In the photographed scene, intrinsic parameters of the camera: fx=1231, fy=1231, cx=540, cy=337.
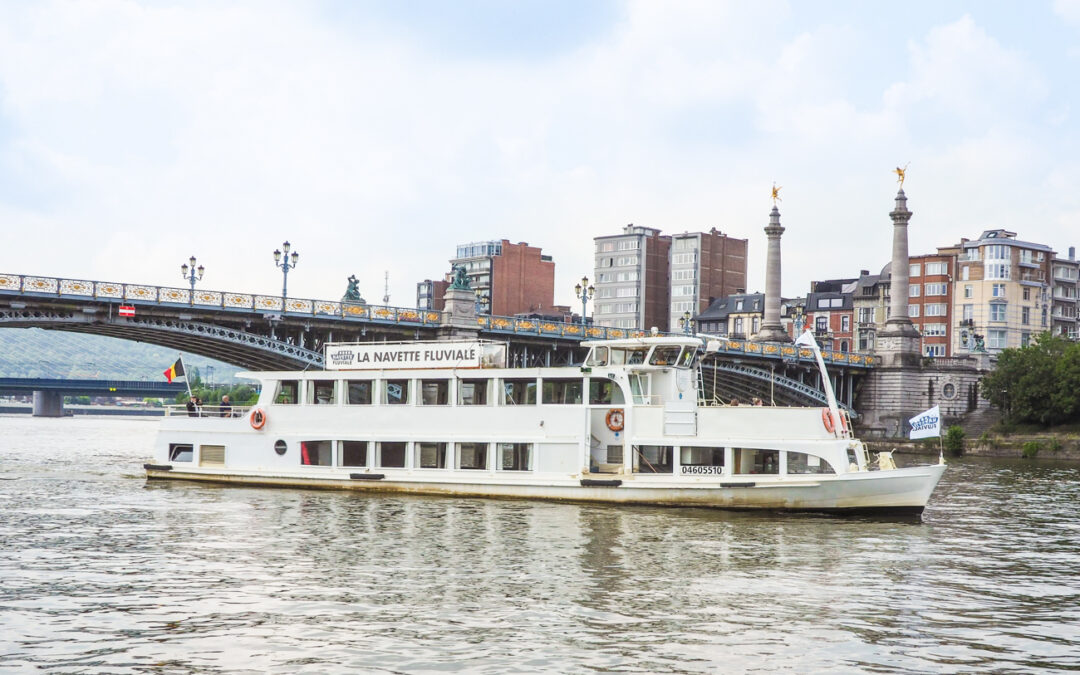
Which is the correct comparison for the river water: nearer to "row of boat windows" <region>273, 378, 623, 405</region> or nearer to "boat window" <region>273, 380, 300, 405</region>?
"row of boat windows" <region>273, 378, 623, 405</region>

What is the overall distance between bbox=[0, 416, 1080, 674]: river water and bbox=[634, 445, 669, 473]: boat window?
1.49 m

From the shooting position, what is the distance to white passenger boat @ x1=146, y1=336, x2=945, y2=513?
3575 centimetres

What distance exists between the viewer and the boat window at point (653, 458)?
122 ft

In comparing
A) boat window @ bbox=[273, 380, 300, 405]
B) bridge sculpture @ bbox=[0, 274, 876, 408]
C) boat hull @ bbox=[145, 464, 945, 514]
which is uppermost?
bridge sculpture @ bbox=[0, 274, 876, 408]

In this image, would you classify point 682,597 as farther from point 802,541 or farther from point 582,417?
point 582,417

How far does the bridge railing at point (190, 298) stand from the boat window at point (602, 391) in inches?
1266

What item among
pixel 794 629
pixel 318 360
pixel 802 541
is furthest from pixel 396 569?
pixel 318 360

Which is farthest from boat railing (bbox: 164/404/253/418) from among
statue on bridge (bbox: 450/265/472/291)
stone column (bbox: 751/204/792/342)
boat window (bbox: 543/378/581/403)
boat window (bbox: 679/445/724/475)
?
stone column (bbox: 751/204/792/342)

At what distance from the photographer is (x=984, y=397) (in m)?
102

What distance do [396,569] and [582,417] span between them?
43.5 feet

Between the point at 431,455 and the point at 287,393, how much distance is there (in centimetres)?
602

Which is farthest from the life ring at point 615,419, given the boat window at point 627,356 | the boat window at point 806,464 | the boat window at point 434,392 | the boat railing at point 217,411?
the boat railing at point 217,411

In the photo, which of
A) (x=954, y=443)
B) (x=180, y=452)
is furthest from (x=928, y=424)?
(x=954, y=443)

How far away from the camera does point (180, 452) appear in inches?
1788
